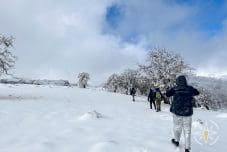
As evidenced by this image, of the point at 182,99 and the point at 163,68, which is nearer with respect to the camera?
the point at 182,99

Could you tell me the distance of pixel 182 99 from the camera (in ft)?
36.1

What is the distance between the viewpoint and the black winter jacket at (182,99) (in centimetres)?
1093

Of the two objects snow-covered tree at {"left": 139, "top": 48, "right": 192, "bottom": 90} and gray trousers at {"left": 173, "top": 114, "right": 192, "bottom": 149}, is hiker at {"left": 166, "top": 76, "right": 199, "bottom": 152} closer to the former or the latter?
gray trousers at {"left": 173, "top": 114, "right": 192, "bottom": 149}

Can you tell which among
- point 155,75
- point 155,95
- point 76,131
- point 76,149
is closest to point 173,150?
point 76,149

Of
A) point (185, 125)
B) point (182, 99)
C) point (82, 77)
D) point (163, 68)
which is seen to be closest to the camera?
point (185, 125)

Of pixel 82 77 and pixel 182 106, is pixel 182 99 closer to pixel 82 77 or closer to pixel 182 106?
pixel 182 106

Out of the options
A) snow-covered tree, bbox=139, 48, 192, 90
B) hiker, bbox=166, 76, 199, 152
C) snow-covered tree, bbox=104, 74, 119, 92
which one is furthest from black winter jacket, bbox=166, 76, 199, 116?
snow-covered tree, bbox=104, 74, 119, 92

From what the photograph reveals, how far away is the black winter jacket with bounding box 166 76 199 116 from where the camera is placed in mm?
10930

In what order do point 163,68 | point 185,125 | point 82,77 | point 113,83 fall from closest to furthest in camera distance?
point 185,125 → point 163,68 → point 113,83 → point 82,77

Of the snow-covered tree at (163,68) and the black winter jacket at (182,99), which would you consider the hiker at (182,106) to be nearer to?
the black winter jacket at (182,99)

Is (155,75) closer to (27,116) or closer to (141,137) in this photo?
(27,116)

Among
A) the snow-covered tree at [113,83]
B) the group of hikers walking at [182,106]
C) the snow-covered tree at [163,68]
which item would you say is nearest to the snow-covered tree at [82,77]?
the snow-covered tree at [113,83]

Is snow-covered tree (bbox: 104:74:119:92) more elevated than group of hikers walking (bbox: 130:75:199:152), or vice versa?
snow-covered tree (bbox: 104:74:119:92)

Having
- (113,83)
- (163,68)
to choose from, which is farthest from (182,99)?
(113,83)
